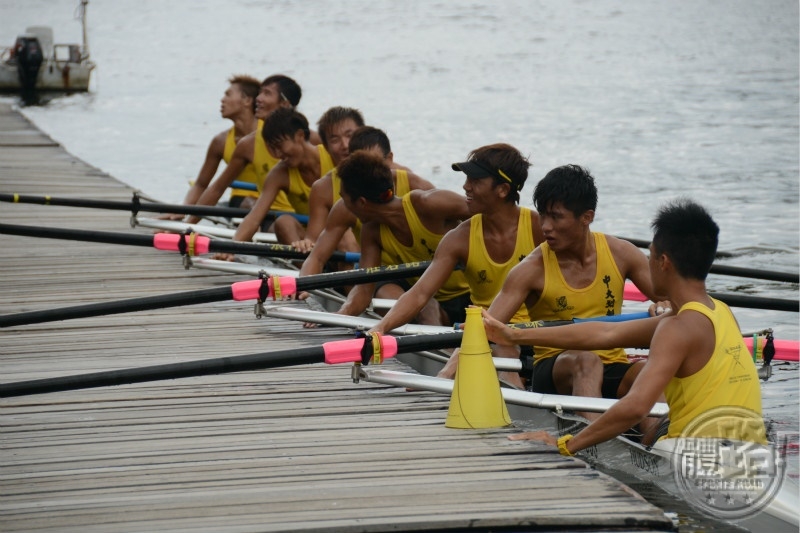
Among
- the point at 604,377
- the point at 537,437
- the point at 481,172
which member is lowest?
the point at 537,437

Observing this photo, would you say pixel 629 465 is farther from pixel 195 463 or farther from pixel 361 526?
pixel 195 463

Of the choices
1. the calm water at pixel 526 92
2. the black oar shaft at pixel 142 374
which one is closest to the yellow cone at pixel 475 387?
the black oar shaft at pixel 142 374

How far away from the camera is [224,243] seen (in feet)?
27.8

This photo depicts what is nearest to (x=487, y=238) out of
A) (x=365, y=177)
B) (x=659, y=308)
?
(x=365, y=177)

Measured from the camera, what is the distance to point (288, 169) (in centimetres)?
945

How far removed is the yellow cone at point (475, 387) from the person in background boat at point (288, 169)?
420 cm

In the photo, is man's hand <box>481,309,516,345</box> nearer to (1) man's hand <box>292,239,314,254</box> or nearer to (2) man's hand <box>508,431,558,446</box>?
(2) man's hand <box>508,431,558,446</box>

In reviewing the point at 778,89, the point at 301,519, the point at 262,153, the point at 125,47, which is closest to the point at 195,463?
the point at 301,519

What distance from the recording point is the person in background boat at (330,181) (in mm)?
8305

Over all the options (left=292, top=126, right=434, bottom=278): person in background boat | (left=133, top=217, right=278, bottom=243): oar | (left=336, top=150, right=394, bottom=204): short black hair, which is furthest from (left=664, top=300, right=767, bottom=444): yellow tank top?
(left=133, top=217, right=278, bottom=243): oar

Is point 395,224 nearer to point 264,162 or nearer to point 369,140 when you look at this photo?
point 369,140

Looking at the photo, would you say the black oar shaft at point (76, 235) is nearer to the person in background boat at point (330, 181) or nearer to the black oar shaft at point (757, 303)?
the person in background boat at point (330, 181)

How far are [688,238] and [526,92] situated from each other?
106 ft

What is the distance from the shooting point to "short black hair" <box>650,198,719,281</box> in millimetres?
4191
